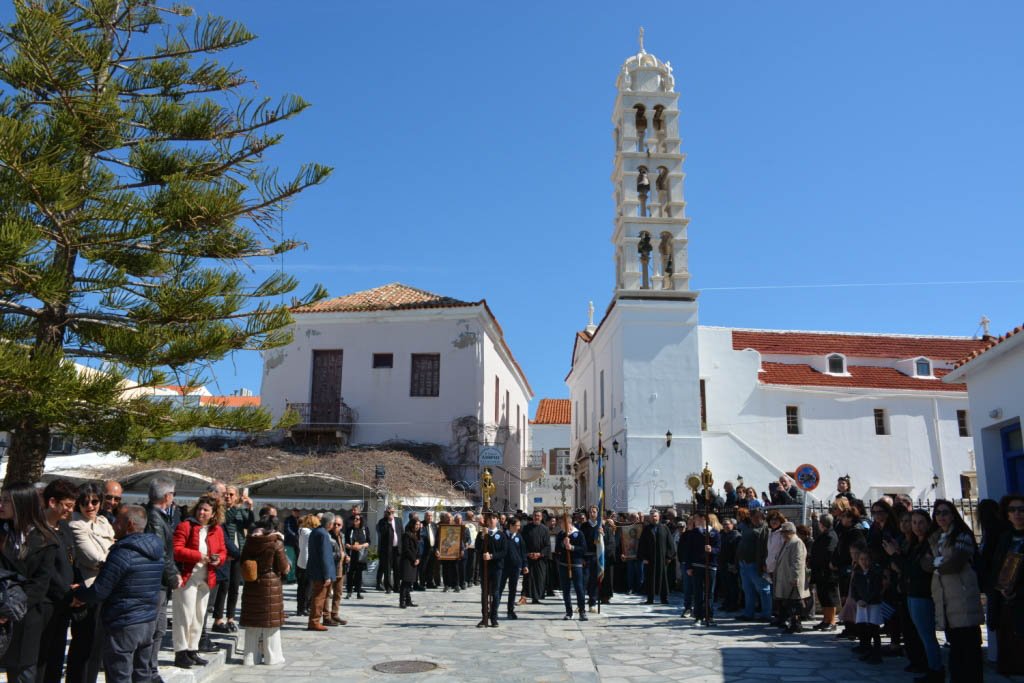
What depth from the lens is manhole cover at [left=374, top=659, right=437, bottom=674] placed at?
8.34m

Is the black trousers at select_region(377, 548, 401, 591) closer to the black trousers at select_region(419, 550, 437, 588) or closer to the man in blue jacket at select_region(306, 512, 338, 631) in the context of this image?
the black trousers at select_region(419, 550, 437, 588)

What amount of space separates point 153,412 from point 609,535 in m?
9.81

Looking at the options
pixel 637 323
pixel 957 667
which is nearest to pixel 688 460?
pixel 637 323

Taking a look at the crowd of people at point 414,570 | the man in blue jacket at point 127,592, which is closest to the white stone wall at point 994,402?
the crowd of people at point 414,570

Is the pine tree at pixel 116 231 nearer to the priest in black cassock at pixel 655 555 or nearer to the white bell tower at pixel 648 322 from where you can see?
the priest in black cassock at pixel 655 555

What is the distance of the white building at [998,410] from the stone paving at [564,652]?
15.1ft

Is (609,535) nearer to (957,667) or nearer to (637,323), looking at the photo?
(957,667)

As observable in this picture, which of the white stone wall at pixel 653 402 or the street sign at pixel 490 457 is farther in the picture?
the white stone wall at pixel 653 402

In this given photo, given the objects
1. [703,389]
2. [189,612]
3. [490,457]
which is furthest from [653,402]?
[189,612]

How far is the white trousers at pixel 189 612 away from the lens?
7904 millimetres

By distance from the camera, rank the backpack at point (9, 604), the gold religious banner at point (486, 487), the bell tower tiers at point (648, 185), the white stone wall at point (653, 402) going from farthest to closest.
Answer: the bell tower tiers at point (648, 185), the white stone wall at point (653, 402), the gold religious banner at point (486, 487), the backpack at point (9, 604)

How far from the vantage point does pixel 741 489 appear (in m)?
19.3

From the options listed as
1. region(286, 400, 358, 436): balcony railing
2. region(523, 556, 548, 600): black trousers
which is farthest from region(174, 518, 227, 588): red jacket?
region(286, 400, 358, 436): balcony railing

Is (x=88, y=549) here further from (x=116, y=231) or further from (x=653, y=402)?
(x=653, y=402)
